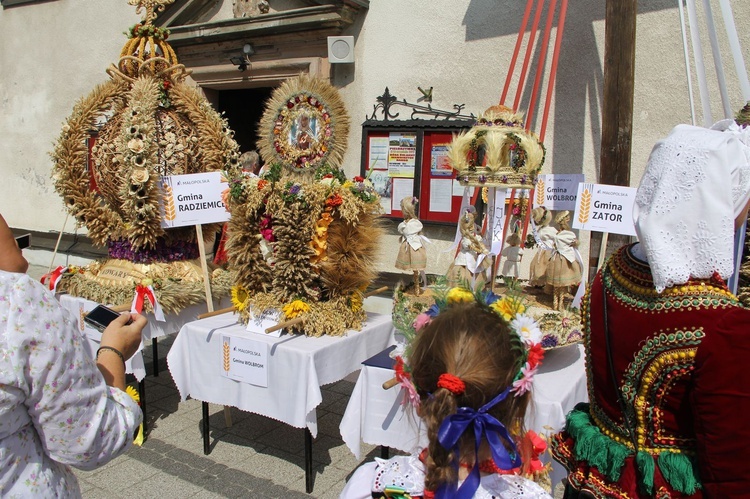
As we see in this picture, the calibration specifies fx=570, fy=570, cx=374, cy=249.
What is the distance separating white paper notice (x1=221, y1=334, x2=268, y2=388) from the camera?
306cm

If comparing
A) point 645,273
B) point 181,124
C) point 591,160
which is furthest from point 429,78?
point 645,273

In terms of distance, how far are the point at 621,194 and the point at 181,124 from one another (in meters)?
2.84

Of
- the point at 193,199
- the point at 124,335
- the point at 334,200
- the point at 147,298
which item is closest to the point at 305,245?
the point at 334,200

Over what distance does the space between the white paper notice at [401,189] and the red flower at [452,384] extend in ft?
15.4

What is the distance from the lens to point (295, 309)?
124 inches

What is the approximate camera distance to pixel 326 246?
3113 millimetres

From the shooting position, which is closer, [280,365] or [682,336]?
[682,336]

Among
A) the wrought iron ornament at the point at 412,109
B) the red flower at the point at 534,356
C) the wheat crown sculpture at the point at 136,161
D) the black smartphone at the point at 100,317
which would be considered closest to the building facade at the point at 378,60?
the wrought iron ornament at the point at 412,109

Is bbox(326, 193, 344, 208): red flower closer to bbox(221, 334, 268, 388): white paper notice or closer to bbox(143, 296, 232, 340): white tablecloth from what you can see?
bbox(221, 334, 268, 388): white paper notice

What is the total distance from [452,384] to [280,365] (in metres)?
1.98

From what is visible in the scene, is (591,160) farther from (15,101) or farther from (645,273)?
(15,101)

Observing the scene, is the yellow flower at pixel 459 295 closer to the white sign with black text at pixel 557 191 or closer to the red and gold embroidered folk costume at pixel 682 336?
the red and gold embroidered folk costume at pixel 682 336

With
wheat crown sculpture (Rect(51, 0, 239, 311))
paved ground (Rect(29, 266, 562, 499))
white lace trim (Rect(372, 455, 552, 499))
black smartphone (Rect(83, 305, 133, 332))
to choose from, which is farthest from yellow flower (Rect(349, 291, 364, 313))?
white lace trim (Rect(372, 455, 552, 499))

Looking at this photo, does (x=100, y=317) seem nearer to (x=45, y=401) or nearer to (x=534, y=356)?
(x=45, y=401)
